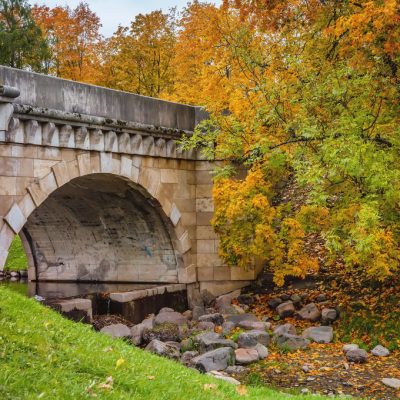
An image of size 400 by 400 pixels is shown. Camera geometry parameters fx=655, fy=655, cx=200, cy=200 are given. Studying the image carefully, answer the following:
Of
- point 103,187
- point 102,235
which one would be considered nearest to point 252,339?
point 103,187

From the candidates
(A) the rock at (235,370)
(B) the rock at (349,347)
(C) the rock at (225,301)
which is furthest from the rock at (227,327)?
(B) the rock at (349,347)

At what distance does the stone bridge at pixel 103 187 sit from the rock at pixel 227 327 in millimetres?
2565

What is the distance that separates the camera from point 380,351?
35.1 ft

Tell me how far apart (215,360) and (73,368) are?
4.92m

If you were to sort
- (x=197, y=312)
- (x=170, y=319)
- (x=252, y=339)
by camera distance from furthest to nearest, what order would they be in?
(x=197, y=312) → (x=170, y=319) → (x=252, y=339)

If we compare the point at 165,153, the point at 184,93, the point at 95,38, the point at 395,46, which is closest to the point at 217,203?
the point at 165,153

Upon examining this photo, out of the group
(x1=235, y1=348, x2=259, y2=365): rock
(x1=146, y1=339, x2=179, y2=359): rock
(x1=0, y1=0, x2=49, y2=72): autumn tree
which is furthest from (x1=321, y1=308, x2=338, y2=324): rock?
(x1=0, y1=0, x2=49, y2=72): autumn tree

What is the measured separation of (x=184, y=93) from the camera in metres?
20.0

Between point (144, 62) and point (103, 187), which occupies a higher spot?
point (144, 62)

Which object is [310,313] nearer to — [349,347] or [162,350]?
[349,347]

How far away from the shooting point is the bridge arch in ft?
42.8

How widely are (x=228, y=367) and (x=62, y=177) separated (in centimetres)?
444

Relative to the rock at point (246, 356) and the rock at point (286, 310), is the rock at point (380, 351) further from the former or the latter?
the rock at point (286, 310)

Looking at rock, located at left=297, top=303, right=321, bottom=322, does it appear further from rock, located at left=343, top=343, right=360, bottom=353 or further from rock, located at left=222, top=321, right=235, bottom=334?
rock, located at left=343, top=343, right=360, bottom=353
